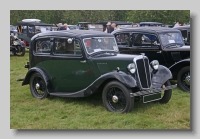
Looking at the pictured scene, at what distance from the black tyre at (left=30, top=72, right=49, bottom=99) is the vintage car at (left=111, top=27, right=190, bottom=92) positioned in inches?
121

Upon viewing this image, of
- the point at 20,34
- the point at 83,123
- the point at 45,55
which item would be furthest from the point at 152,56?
the point at 20,34

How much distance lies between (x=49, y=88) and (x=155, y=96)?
2426mm

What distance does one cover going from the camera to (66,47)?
6.59 m

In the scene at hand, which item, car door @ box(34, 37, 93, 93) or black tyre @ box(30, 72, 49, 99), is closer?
car door @ box(34, 37, 93, 93)

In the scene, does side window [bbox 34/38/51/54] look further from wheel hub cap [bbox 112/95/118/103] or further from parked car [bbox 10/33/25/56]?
parked car [bbox 10/33/25/56]

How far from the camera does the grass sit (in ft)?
17.4

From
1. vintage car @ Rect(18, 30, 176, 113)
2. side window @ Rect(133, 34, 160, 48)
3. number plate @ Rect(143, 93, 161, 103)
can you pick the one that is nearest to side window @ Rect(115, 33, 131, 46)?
side window @ Rect(133, 34, 160, 48)

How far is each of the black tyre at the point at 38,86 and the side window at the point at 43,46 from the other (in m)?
0.55

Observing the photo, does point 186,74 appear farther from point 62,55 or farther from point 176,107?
point 62,55

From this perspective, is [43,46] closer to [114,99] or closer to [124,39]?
[114,99]

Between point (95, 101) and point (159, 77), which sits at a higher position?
point (159, 77)

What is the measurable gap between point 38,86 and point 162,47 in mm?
3662

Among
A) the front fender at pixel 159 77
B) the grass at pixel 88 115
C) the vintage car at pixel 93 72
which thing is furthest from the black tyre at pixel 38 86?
the front fender at pixel 159 77

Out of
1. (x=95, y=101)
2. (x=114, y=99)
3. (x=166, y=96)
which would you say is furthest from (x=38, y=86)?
(x=166, y=96)
